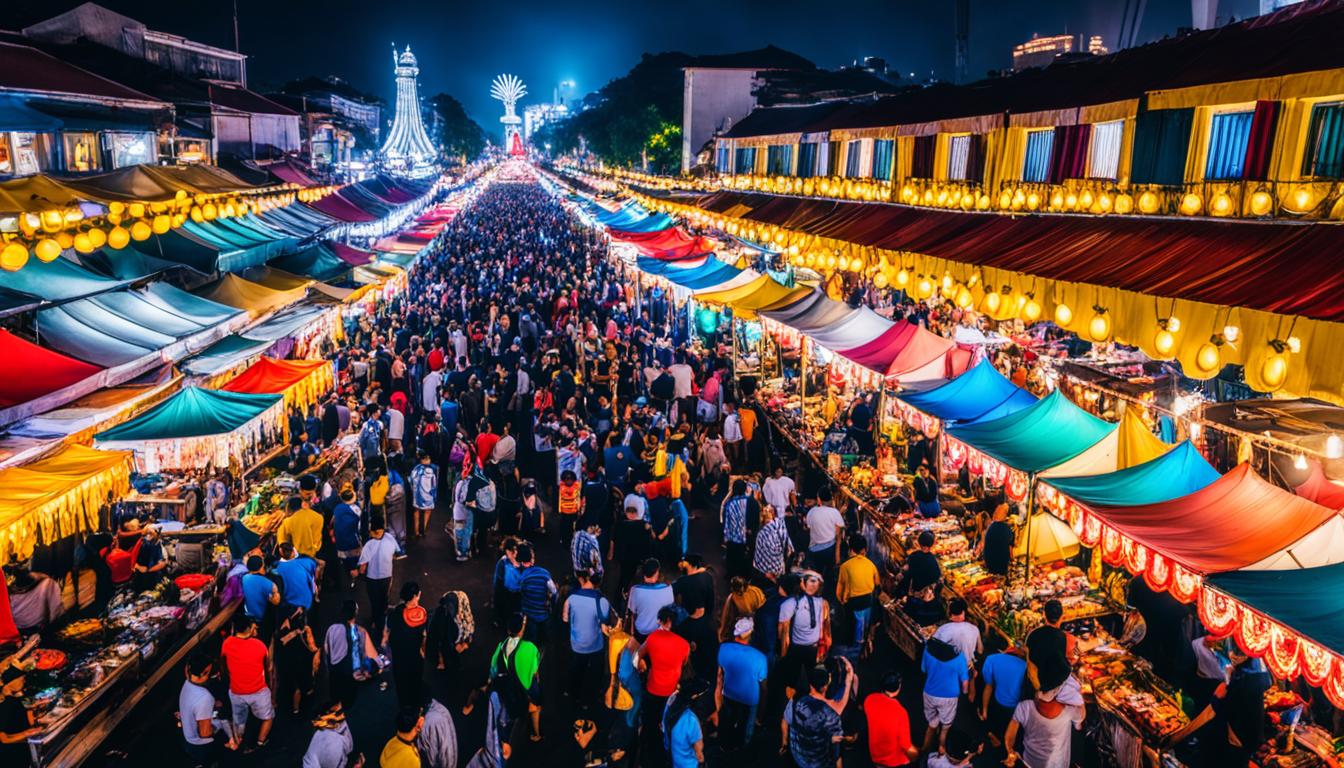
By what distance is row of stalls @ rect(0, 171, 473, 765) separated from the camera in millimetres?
7211

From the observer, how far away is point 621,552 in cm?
884

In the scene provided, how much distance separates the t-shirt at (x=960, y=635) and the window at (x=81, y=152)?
20.7 metres

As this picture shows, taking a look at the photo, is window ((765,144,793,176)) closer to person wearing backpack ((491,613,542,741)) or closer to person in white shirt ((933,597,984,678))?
person in white shirt ((933,597,984,678))

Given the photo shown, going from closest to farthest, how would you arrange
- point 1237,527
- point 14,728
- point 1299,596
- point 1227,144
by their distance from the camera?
point 1299,596, point 14,728, point 1237,527, point 1227,144

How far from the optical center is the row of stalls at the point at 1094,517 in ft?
19.7

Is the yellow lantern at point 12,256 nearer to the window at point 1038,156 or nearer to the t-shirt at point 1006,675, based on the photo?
the t-shirt at point 1006,675

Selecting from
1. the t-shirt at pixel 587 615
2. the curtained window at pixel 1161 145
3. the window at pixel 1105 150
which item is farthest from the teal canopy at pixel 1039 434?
the window at pixel 1105 150

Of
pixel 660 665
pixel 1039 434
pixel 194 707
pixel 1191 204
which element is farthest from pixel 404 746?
pixel 1191 204

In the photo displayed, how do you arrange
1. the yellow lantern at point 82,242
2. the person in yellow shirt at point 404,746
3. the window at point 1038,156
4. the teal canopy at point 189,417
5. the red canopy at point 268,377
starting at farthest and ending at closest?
the window at point 1038,156, the red canopy at point 268,377, the yellow lantern at point 82,242, the teal canopy at point 189,417, the person in yellow shirt at point 404,746

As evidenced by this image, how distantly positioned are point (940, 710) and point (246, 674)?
5.04m

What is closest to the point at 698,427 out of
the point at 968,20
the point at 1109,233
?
the point at 1109,233

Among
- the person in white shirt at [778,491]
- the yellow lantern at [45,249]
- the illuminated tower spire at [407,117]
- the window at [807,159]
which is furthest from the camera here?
the illuminated tower spire at [407,117]

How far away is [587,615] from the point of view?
7.05 m

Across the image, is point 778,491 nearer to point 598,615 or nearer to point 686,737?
point 598,615
